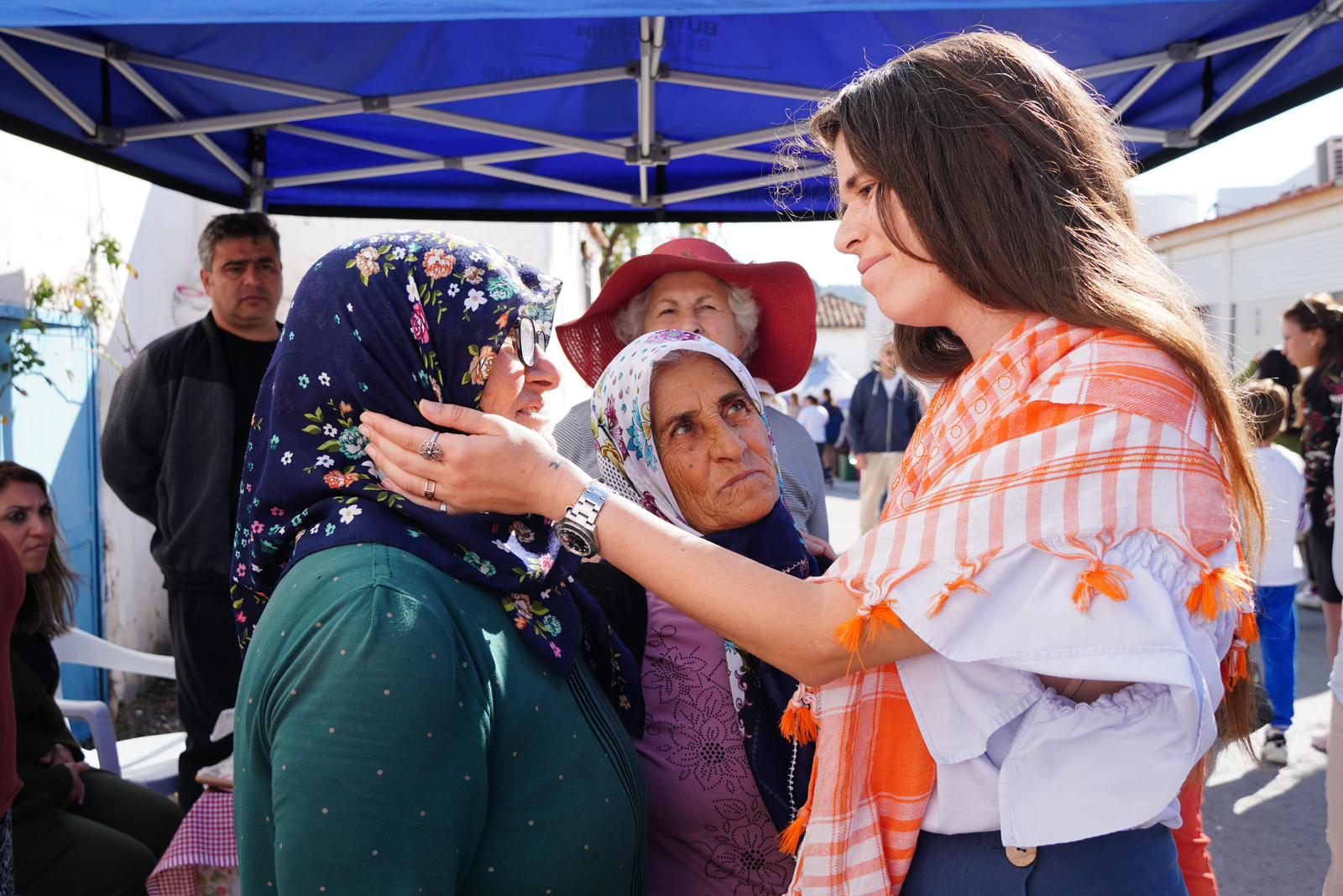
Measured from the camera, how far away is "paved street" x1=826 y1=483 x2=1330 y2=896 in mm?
4121

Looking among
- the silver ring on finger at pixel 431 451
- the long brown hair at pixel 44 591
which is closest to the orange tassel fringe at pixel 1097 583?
the silver ring on finger at pixel 431 451

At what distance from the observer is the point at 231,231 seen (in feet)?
14.6

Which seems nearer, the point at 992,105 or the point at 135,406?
the point at 992,105

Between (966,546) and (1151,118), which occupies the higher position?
(1151,118)

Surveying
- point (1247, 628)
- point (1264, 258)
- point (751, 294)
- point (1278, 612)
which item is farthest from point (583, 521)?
point (1264, 258)

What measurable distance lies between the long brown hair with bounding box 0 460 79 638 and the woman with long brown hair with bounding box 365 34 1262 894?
8.52ft

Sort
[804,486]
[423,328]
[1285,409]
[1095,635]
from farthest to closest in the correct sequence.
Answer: [1285,409]
[804,486]
[423,328]
[1095,635]

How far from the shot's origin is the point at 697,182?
17.1 ft

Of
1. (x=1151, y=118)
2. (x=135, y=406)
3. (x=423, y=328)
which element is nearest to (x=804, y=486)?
(x=423, y=328)

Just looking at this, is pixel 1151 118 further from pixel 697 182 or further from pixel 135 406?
pixel 135 406

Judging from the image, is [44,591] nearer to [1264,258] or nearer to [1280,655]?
[1280,655]

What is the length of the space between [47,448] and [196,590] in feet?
5.68

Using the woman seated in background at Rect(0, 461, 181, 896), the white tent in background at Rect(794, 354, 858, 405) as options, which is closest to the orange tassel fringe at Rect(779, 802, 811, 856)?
the woman seated in background at Rect(0, 461, 181, 896)

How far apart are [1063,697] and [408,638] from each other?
866 millimetres
